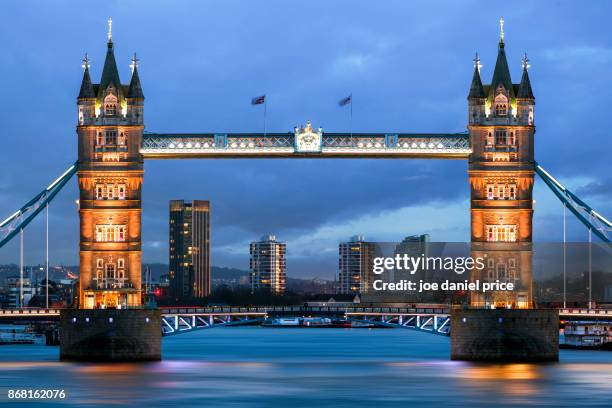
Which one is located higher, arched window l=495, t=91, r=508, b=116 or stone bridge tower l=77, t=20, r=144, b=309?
arched window l=495, t=91, r=508, b=116

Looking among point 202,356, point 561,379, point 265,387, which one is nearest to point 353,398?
point 265,387

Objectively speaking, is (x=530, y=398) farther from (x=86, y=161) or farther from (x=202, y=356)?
(x=202, y=356)

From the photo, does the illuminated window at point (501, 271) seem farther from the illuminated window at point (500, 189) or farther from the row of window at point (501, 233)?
the illuminated window at point (500, 189)

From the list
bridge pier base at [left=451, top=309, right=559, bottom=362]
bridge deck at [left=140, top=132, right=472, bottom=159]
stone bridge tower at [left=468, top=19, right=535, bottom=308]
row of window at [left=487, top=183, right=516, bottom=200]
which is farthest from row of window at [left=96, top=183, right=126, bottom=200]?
row of window at [left=487, top=183, right=516, bottom=200]

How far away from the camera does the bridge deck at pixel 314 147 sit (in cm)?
11425

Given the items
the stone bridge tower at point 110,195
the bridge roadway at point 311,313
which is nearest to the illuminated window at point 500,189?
the bridge roadway at point 311,313

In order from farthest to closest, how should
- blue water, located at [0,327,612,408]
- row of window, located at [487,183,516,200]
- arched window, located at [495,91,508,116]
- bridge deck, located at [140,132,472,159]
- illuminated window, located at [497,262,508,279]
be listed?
1. arched window, located at [495,91,508,116]
2. row of window, located at [487,183,516,200]
3. illuminated window, located at [497,262,508,279]
4. bridge deck, located at [140,132,472,159]
5. blue water, located at [0,327,612,408]

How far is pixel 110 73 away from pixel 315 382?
2888 centimetres

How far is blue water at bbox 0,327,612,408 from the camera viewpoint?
89.3 meters

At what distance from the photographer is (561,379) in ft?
333

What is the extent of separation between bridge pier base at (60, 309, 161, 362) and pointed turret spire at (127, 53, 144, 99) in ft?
52.5

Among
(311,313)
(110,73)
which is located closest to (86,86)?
(110,73)

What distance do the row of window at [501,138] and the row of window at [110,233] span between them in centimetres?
2716

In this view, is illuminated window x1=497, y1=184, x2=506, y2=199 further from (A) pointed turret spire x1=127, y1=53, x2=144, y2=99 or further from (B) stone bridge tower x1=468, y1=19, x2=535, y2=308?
(A) pointed turret spire x1=127, y1=53, x2=144, y2=99
